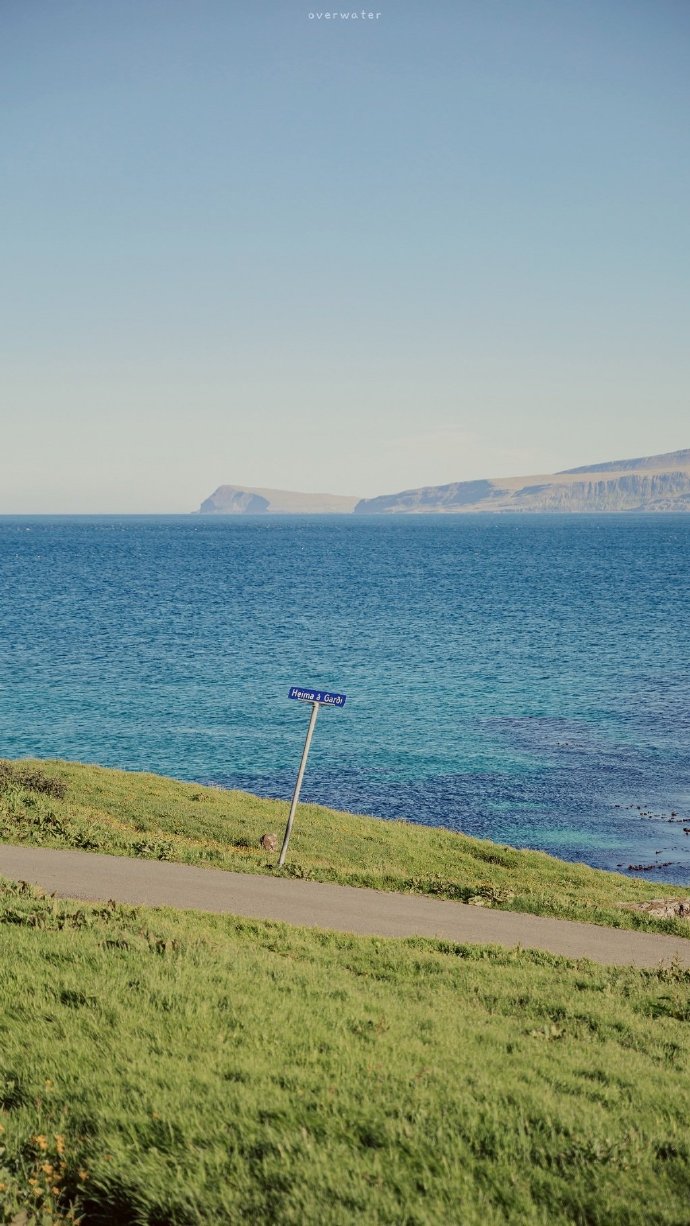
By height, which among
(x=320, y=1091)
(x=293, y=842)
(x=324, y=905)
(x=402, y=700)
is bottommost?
(x=402, y=700)

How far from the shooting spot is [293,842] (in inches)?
974

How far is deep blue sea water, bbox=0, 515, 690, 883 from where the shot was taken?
35.8m

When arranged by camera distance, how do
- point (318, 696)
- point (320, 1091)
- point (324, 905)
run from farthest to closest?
point (318, 696) < point (324, 905) < point (320, 1091)

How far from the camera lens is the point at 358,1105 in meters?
7.21

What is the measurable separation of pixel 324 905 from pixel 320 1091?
8871 millimetres

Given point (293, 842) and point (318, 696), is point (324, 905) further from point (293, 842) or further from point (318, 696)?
point (293, 842)

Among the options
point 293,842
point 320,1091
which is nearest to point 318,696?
point 293,842

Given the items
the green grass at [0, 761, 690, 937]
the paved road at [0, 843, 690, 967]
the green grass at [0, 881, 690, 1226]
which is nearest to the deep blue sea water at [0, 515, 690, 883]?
the green grass at [0, 761, 690, 937]

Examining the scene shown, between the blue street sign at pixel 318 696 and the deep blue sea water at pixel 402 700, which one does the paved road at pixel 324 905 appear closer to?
the blue street sign at pixel 318 696

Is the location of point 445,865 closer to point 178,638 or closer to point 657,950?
point 657,950

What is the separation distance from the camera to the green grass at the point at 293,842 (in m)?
18.8

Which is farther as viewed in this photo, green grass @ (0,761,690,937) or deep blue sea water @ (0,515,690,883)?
deep blue sea water @ (0,515,690,883)

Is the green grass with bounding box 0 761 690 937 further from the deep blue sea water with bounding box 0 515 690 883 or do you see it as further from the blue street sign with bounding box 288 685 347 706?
the deep blue sea water with bounding box 0 515 690 883

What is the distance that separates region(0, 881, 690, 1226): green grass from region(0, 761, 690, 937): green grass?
710 centimetres
